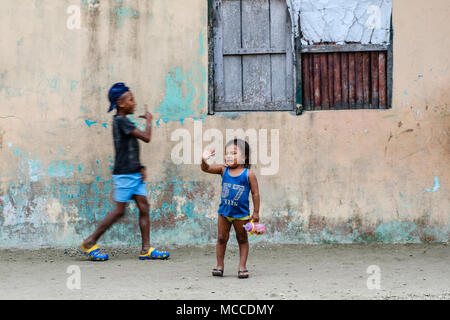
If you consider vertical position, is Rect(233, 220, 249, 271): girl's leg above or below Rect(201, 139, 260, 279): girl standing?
below

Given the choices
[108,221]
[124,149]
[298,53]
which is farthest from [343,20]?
[108,221]

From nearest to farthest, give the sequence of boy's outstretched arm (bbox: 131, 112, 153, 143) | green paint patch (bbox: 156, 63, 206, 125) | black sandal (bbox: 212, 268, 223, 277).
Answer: black sandal (bbox: 212, 268, 223, 277) < boy's outstretched arm (bbox: 131, 112, 153, 143) < green paint patch (bbox: 156, 63, 206, 125)

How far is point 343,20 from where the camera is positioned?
643cm

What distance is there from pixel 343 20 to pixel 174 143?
209 centimetres

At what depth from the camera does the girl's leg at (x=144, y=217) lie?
576cm

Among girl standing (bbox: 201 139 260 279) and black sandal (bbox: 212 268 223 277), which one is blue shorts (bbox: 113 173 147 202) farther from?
black sandal (bbox: 212 268 223 277)

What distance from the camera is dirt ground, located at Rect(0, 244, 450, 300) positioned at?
4.50 m

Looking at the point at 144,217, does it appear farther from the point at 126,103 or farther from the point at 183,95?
the point at 183,95

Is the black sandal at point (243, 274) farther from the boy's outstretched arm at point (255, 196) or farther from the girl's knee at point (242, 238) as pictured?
the boy's outstretched arm at point (255, 196)

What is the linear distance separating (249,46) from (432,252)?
269 cm

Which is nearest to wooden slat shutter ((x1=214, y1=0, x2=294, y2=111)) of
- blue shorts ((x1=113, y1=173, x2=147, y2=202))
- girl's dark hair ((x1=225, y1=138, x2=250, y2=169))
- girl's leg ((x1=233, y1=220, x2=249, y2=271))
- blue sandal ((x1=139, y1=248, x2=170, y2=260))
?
blue shorts ((x1=113, y1=173, x2=147, y2=202))

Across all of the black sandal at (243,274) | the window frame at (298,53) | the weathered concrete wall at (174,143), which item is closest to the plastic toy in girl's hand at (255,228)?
the black sandal at (243,274)

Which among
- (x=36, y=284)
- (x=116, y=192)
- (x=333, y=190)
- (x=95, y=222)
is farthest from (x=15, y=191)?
(x=333, y=190)

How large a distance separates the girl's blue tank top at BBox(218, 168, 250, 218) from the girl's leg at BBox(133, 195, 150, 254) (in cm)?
100
